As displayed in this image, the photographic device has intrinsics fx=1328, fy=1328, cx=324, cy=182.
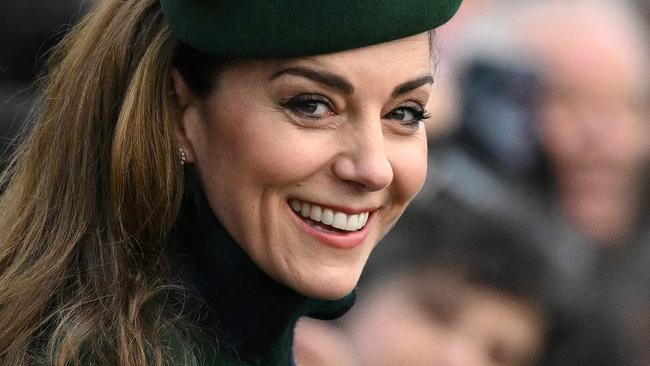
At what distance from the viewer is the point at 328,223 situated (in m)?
2.80

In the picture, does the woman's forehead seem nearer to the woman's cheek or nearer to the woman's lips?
the woman's cheek

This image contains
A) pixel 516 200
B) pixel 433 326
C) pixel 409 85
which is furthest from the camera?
pixel 516 200

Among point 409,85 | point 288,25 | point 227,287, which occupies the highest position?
point 288,25

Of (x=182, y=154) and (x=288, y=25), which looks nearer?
(x=288, y=25)

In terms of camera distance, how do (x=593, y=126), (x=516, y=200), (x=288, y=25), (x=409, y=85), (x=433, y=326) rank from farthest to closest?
(x=593, y=126) → (x=516, y=200) → (x=433, y=326) → (x=409, y=85) → (x=288, y=25)

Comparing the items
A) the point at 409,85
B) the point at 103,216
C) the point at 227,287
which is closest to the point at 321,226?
the point at 227,287

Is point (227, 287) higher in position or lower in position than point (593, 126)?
higher

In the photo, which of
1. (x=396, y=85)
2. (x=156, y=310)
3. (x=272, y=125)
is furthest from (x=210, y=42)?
(x=156, y=310)

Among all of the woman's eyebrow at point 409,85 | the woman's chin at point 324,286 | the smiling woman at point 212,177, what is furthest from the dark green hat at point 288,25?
the woman's chin at point 324,286

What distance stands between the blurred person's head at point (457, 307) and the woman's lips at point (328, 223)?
167 centimetres

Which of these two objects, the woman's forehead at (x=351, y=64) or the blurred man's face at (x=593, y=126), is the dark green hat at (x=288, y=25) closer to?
the woman's forehead at (x=351, y=64)

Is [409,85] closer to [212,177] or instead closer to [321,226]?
[321,226]

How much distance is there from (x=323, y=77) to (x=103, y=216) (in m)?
0.56

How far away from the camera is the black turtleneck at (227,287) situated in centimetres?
283
